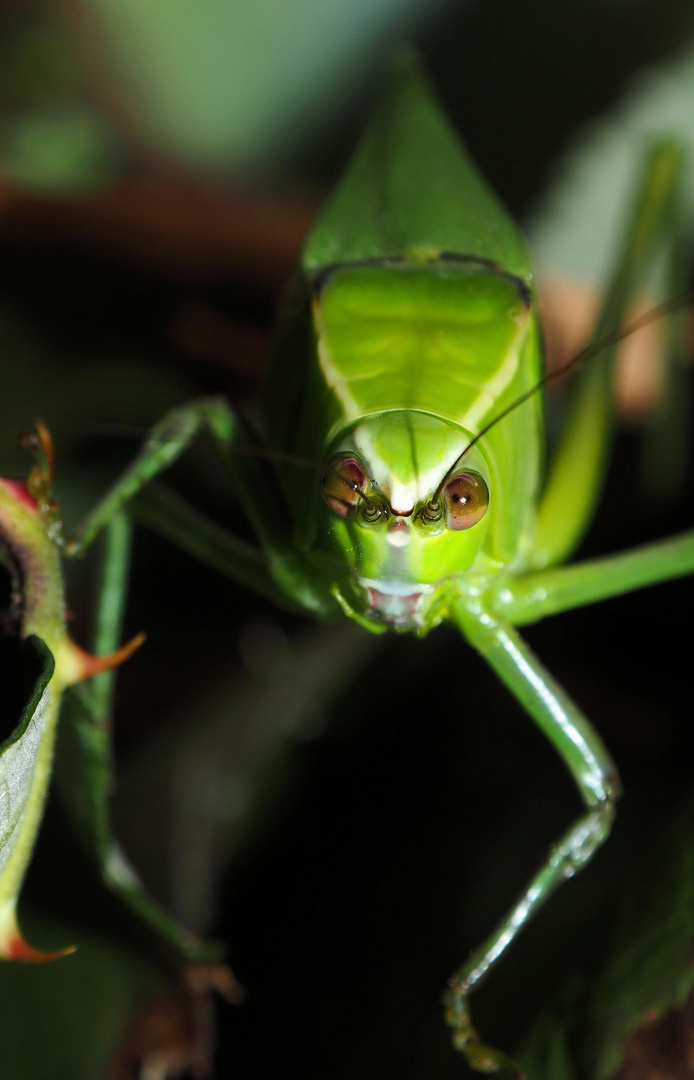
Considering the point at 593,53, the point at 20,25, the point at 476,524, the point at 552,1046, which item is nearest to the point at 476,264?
the point at 476,524

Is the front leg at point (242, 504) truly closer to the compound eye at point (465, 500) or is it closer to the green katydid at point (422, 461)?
the green katydid at point (422, 461)

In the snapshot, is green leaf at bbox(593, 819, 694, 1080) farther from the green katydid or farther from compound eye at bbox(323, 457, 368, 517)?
compound eye at bbox(323, 457, 368, 517)

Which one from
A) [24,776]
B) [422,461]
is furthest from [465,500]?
[24,776]

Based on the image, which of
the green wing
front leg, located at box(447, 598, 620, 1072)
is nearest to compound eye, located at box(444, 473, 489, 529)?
front leg, located at box(447, 598, 620, 1072)

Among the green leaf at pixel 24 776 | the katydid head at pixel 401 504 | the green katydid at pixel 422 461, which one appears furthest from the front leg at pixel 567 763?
the green leaf at pixel 24 776

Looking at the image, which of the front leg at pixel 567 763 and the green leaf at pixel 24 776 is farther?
the front leg at pixel 567 763

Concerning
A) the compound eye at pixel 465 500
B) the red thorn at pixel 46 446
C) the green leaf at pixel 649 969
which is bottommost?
the green leaf at pixel 649 969

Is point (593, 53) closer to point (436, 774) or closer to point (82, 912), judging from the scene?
point (436, 774)
